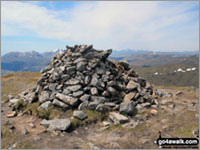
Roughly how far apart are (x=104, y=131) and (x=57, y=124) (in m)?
4.14

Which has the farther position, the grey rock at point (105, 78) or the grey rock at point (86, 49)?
the grey rock at point (86, 49)

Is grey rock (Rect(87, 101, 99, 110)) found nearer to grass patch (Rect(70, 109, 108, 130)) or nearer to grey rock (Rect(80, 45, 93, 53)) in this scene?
grass patch (Rect(70, 109, 108, 130))

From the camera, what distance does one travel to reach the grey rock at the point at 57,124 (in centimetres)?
1341

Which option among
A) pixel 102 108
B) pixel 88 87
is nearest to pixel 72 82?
pixel 88 87

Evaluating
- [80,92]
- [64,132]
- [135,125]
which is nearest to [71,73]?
[80,92]

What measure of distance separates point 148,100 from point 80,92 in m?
8.24

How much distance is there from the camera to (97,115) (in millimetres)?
15531

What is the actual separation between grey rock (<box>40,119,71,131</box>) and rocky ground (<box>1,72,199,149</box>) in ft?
1.30

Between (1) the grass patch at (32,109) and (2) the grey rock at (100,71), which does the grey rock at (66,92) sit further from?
(2) the grey rock at (100,71)

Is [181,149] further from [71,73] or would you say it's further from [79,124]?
[71,73]

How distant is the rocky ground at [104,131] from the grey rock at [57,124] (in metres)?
0.40

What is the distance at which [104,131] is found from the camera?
1361cm

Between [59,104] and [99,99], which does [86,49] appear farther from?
[59,104]

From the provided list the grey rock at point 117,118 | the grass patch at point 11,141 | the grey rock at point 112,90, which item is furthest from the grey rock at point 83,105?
the grass patch at point 11,141
